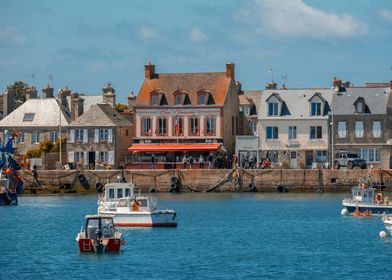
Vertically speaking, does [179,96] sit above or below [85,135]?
above

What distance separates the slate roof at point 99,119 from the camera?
125m

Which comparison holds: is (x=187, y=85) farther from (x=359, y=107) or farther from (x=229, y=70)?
(x=359, y=107)

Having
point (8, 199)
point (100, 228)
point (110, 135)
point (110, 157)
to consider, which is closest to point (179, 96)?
point (110, 135)

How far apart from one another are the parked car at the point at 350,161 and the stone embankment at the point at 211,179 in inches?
127

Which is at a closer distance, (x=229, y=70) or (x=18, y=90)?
(x=229, y=70)

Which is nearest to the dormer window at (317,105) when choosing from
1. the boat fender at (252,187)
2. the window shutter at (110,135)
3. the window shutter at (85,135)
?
the boat fender at (252,187)

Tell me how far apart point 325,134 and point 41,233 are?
46.9 meters

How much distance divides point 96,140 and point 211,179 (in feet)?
53.7

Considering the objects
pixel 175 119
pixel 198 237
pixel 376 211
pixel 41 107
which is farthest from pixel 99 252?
pixel 41 107

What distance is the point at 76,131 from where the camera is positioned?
125500mm

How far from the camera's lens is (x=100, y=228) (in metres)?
64.8

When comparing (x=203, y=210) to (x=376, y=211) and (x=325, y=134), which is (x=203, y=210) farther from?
(x=325, y=134)

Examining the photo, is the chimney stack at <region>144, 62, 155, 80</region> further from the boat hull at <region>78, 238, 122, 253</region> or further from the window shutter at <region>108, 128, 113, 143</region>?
the boat hull at <region>78, 238, 122, 253</region>

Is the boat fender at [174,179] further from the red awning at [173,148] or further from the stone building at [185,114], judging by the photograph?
the stone building at [185,114]
